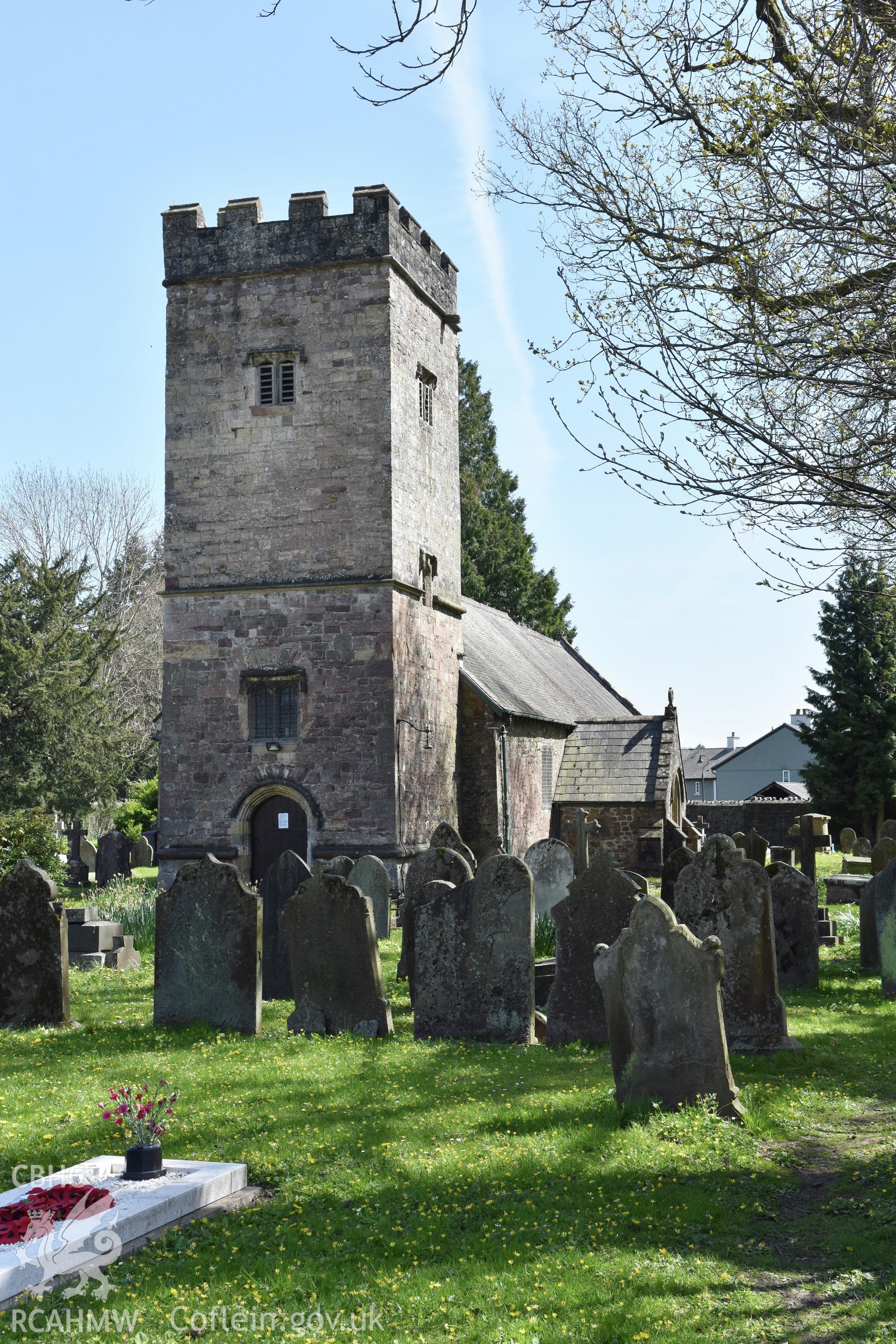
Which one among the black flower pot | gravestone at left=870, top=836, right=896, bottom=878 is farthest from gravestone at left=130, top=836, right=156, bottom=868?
the black flower pot

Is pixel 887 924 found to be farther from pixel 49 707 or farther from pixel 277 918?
pixel 49 707

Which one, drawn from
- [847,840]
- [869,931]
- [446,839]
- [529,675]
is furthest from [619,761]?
[446,839]

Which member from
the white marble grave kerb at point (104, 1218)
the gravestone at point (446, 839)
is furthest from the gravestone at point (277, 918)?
the white marble grave kerb at point (104, 1218)

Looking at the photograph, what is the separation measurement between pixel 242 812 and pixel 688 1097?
48.0 feet

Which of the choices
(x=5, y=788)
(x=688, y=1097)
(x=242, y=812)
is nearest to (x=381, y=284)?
(x=242, y=812)

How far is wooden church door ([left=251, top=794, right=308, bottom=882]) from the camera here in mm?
20953

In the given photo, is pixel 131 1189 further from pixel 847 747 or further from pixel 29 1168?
pixel 847 747

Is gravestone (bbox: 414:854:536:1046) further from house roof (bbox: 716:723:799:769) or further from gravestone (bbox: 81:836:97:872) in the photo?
house roof (bbox: 716:723:799:769)

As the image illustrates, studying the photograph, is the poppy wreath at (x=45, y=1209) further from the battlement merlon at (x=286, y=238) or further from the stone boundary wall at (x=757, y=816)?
the stone boundary wall at (x=757, y=816)

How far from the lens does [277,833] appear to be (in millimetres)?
21031

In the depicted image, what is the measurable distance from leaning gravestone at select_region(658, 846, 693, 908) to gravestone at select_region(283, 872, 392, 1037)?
313 cm

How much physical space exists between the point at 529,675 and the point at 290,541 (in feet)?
36.5

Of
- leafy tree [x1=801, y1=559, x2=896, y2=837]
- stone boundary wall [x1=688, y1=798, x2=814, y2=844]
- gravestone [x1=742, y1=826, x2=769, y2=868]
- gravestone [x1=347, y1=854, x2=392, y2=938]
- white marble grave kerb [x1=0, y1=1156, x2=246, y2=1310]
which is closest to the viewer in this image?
white marble grave kerb [x1=0, y1=1156, x2=246, y2=1310]

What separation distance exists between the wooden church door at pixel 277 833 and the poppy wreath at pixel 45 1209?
15109 mm
